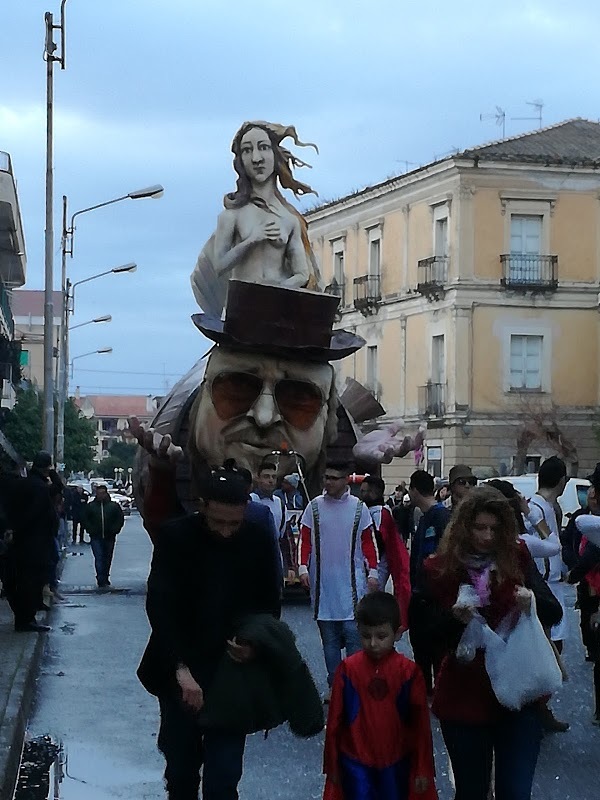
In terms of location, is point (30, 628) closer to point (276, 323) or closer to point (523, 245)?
point (276, 323)

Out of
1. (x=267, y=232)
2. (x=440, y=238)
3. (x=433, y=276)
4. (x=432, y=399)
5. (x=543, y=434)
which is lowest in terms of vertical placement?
(x=543, y=434)

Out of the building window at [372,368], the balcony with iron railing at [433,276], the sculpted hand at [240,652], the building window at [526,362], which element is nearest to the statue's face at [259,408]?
the sculpted hand at [240,652]

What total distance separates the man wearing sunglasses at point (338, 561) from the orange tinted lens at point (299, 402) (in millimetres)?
1163

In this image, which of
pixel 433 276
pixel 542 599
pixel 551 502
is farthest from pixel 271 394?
pixel 433 276

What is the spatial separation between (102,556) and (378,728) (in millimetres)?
17864

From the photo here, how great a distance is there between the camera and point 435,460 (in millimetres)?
52500

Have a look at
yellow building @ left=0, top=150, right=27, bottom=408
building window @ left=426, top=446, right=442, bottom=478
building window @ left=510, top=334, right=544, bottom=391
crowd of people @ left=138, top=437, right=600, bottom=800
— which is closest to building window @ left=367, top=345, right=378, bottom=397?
building window @ left=426, top=446, right=442, bottom=478

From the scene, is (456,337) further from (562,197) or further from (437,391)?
(562,197)

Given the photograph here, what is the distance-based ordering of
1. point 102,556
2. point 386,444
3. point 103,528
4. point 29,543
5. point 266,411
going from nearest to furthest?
1. point 266,411
2. point 386,444
3. point 29,543
4. point 102,556
5. point 103,528

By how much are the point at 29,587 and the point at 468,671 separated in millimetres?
9394

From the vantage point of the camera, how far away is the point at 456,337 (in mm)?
51625

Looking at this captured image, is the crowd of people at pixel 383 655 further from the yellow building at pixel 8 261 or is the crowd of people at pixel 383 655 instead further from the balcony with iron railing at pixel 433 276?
the balcony with iron railing at pixel 433 276

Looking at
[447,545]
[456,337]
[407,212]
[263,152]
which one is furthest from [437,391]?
[447,545]

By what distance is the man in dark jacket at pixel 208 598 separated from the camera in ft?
21.3
